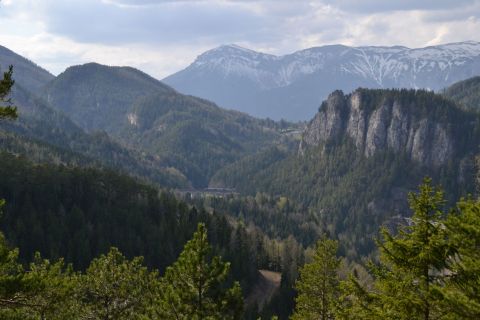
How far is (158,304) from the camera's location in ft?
110

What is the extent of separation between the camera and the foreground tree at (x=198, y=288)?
102 feet

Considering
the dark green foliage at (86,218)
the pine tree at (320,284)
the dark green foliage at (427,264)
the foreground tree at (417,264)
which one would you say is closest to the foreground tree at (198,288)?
the dark green foliage at (427,264)

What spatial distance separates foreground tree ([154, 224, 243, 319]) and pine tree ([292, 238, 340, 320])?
19.0 metres

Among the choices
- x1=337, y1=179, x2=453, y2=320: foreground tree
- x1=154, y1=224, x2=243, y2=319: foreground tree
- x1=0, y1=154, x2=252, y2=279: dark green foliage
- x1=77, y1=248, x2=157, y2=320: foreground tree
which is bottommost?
x1=0, y1=154, x2=252, y2=279: dark green foliage

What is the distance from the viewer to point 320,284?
50.1 meters

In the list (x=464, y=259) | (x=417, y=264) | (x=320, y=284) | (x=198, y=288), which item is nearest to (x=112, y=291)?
(x=198, y=288)

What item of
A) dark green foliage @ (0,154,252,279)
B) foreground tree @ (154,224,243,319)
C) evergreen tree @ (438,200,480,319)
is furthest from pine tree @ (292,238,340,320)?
dark green foliage @ (0,154,252,279)

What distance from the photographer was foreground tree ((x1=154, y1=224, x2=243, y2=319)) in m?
31.2

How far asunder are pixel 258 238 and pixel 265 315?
6693cm

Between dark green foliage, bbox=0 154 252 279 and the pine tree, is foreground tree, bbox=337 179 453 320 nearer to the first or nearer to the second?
the pine tree

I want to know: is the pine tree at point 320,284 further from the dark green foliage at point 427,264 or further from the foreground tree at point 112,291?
the dark green foliage at point 427,264

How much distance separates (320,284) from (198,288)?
2181cm

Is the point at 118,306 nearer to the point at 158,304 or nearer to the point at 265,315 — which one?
the point at 158,304

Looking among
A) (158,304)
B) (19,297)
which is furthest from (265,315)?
(19,297)
